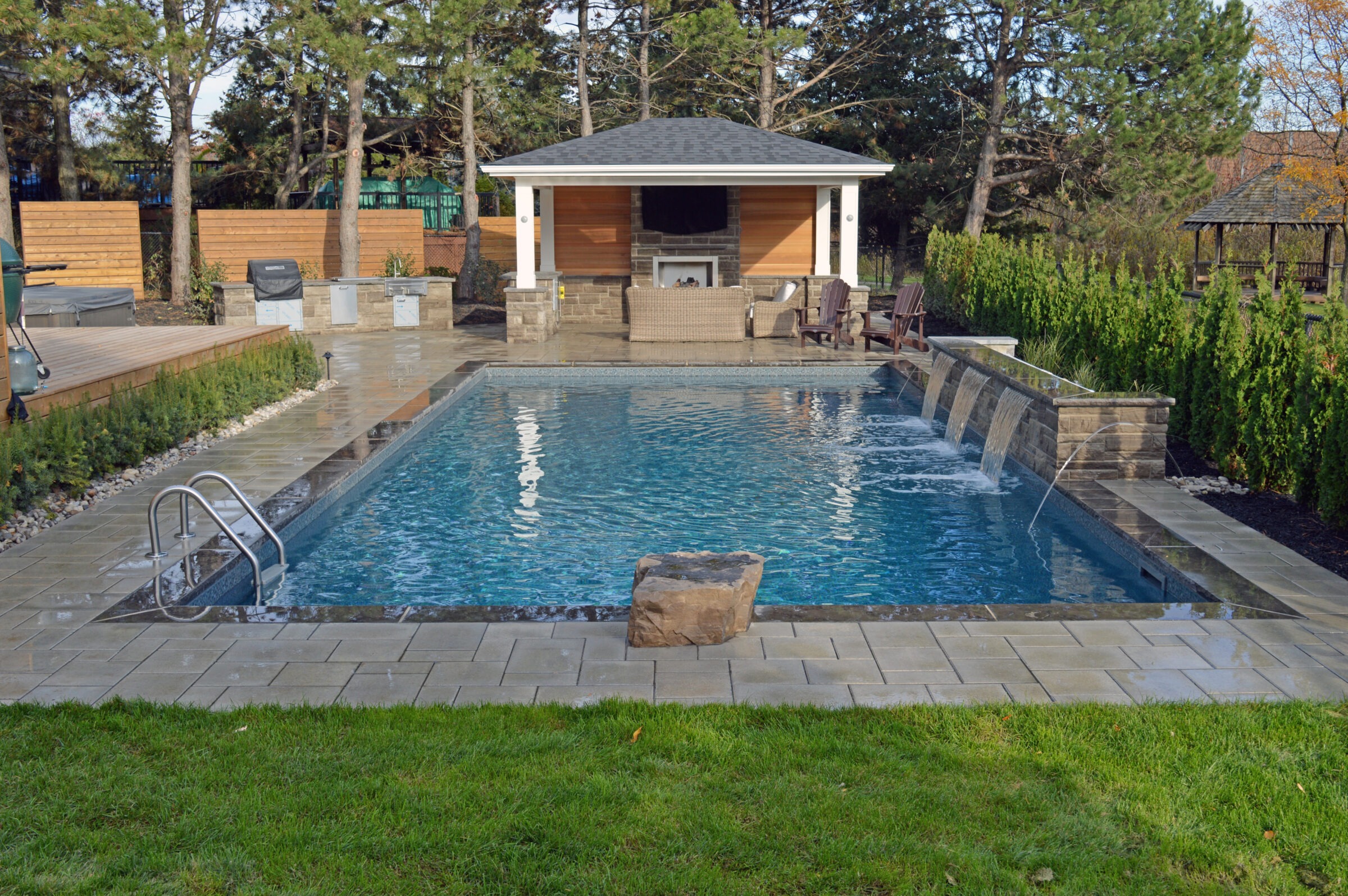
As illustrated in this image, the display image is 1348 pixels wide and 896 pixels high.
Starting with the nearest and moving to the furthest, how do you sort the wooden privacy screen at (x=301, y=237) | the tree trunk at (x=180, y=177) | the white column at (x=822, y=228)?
the white column at (x=822, y=228) → the tree trunk at (x=180, y=177) → the wooden privacy screen at (x=301, y=237)

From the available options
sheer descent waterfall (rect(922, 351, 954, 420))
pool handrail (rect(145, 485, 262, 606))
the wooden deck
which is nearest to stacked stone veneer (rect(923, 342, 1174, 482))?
sheer descent waterfall (rect(922, 351, 954, 420))

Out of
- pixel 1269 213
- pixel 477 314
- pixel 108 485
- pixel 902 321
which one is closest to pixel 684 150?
pixel 902 321

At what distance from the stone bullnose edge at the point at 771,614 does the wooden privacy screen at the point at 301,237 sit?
16.6 m

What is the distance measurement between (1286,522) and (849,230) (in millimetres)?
10492

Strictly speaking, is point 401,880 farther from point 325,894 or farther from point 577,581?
point 577,581

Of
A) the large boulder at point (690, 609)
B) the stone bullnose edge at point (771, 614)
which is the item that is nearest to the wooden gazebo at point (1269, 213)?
the stone bullnose edge at point (771, 614)

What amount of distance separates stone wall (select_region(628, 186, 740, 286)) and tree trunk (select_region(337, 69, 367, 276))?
4.78 metres

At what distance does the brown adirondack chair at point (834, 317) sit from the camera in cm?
1473

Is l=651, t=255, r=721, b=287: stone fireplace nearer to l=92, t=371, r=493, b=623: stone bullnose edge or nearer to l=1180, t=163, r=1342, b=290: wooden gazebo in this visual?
l=92, t=371, r=493, b=623: stone bullnose edge

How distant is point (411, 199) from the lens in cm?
2900

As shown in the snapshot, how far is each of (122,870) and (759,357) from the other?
37.1 feet

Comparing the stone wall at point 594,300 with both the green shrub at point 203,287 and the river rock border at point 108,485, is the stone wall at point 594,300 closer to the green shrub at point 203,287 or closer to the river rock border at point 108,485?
the green shrub at point 203,287

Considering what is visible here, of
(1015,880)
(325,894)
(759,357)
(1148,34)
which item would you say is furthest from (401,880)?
(1148,34)

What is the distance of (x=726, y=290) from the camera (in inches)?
595
